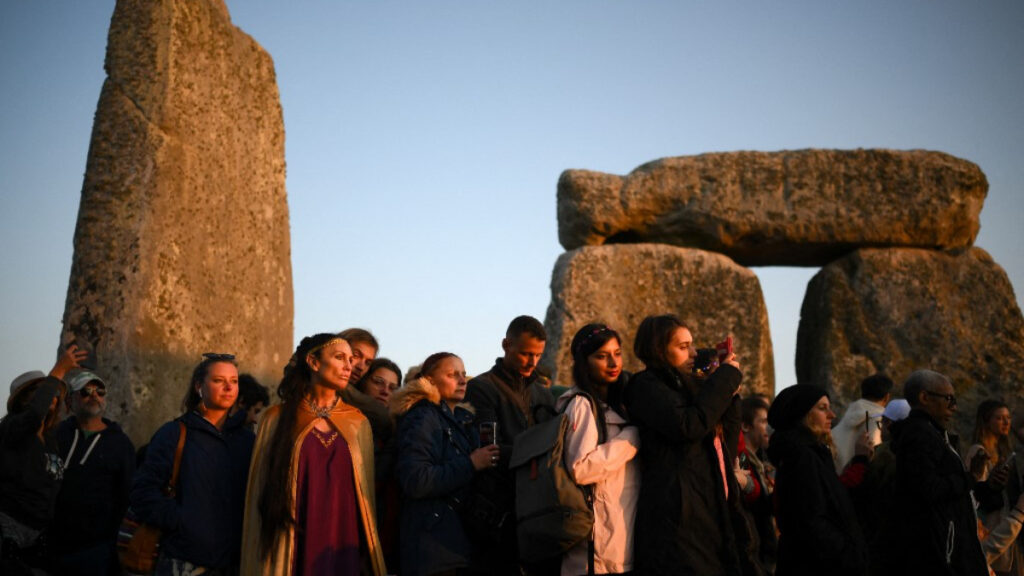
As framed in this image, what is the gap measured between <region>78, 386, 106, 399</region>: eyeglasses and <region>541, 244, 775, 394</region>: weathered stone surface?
5731 mm

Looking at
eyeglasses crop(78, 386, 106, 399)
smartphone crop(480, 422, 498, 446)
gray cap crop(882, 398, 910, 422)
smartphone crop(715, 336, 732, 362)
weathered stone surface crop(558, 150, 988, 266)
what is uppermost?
weathered stone surface crop(558, 150, 988, 266)

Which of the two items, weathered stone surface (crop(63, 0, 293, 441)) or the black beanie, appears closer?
the black beanie

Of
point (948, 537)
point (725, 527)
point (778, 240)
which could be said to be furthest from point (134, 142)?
point (778, 240)

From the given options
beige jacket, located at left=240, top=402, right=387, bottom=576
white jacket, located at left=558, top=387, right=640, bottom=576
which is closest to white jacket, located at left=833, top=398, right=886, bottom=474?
white jacket, located at left=558, top=387, right=640, bottom=576

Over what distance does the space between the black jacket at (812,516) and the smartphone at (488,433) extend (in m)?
1.33

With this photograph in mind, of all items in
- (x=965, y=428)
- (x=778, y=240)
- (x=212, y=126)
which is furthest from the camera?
(x=778, y=240)

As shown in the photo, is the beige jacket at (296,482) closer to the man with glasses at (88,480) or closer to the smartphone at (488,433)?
the smartphone at (488,433)

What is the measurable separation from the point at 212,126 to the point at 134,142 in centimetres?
73

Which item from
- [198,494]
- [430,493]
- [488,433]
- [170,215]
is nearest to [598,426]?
[488,433]

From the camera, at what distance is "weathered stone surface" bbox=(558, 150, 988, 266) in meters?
11.5

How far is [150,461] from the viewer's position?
15.0 feet

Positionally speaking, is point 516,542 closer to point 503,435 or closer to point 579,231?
point 503,435

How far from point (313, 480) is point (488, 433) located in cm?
75

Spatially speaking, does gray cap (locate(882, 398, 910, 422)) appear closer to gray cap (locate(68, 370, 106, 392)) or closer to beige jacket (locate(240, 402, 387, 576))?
beige jacket (locate(240, 402, 387, 576))
